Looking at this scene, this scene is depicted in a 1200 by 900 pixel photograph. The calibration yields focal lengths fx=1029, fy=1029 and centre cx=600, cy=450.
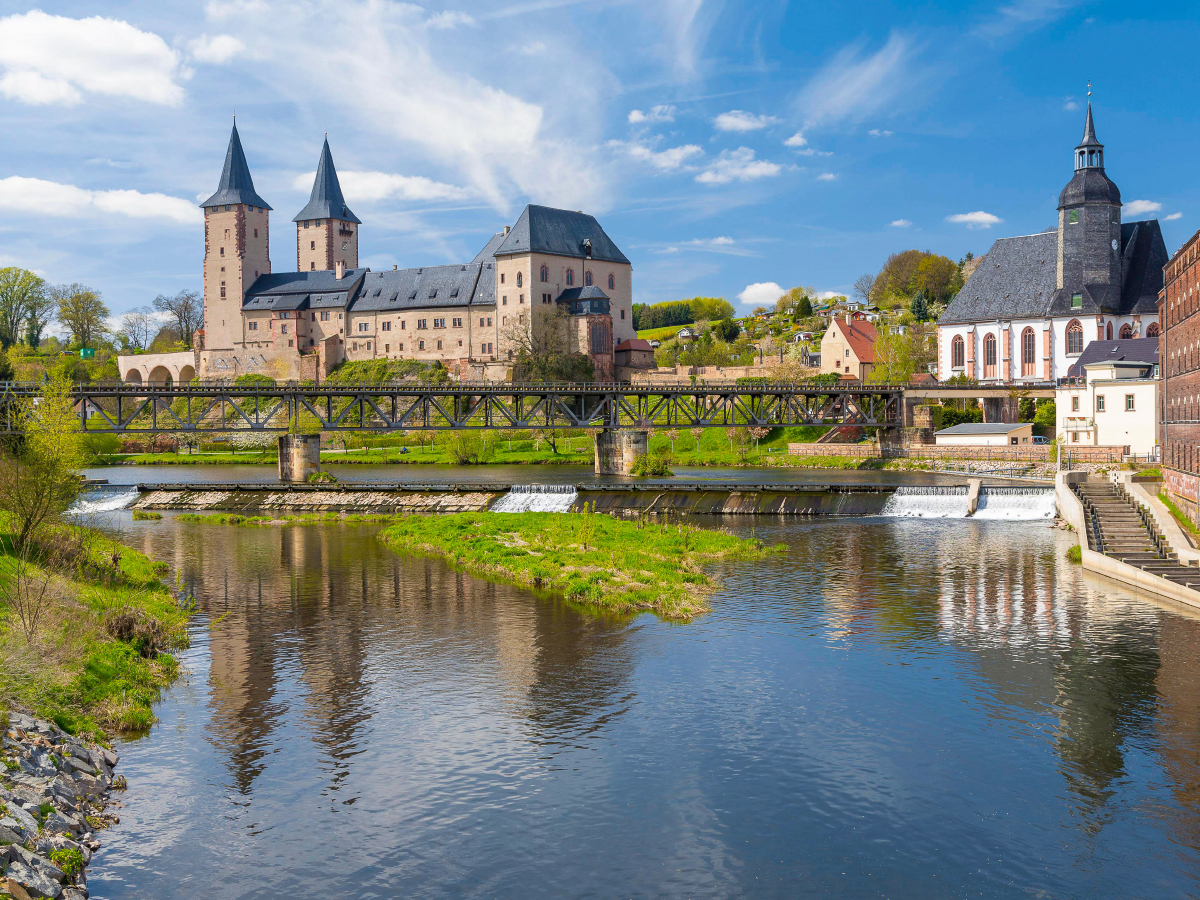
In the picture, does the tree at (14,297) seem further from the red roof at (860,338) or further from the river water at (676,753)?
the river water at (676,753)

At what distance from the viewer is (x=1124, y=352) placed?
70.6 metres

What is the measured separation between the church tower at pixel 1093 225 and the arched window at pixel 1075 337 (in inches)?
109

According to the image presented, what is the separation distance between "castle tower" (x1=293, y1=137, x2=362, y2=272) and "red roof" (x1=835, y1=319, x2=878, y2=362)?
71519mm

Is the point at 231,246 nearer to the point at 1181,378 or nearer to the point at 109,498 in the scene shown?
the point at 109,498

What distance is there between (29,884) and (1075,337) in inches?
3982

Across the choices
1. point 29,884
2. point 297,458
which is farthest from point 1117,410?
point 29,884

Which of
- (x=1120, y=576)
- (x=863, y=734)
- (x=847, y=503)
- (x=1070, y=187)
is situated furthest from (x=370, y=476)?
(x=1070, y=187)

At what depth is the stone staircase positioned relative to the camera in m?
28.9

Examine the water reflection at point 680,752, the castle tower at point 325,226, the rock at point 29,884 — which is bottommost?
the water reflection at point 680,752

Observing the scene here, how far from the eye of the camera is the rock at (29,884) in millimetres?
10344

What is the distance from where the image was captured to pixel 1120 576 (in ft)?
100

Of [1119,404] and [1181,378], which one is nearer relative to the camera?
[1181,378]

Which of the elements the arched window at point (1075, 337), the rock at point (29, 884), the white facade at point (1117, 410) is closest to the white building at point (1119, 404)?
the white facade at point (1117, 410)

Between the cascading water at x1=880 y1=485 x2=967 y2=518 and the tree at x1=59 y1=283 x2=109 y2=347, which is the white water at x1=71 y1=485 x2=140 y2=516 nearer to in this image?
the cascading water at x1=880 y1=485 x2=967 y2=518
